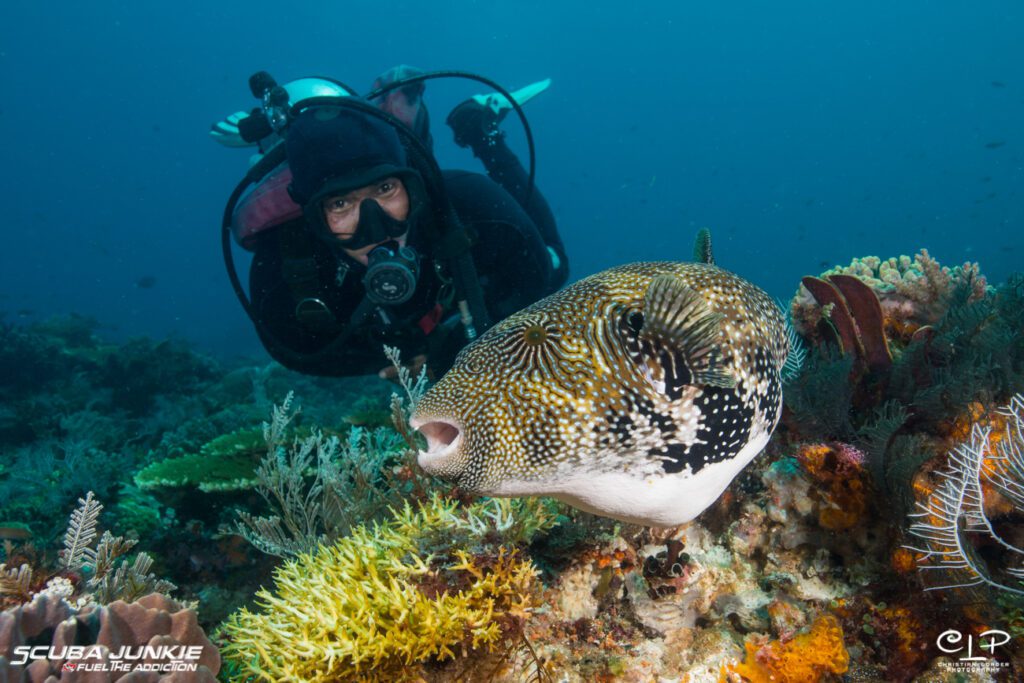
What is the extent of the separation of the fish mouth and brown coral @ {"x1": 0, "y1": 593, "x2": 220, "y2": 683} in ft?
3.99

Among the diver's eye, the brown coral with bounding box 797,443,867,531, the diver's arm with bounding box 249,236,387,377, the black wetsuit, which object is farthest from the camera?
the diver's arm with bounding box 249,236,387,377

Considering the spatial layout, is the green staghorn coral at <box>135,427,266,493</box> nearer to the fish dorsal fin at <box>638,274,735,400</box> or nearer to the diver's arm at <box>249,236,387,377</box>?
the diver's arm at <box>249,236,387,377</box>

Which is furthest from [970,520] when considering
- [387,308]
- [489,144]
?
[489,144]

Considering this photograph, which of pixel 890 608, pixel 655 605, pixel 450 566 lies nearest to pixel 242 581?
pixel 450 566

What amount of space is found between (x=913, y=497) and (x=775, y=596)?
0.76 m

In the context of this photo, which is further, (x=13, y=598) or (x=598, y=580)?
(x=13, y=598)

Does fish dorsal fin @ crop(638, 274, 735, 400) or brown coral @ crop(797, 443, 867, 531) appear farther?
brown coral @ crop(797, 443, 867, 531)

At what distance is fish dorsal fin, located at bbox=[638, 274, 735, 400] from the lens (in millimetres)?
1895

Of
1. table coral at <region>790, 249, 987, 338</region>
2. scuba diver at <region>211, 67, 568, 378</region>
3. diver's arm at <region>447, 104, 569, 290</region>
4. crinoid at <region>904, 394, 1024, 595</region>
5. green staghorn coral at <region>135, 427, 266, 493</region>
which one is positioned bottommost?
green staghorn coral at <region>135, 427, 266, 493</region>

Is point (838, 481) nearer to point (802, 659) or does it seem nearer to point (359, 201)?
point (802, 659)

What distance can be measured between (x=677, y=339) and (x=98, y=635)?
262cm

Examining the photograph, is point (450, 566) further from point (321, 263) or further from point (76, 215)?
point (76, 215)

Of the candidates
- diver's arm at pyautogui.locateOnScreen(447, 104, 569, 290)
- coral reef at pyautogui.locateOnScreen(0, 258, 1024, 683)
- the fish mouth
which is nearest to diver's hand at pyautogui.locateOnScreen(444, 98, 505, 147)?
diver's arm at pyautogui.locateOnScreen(447, 104, 569, 290)

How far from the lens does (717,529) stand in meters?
2.79
